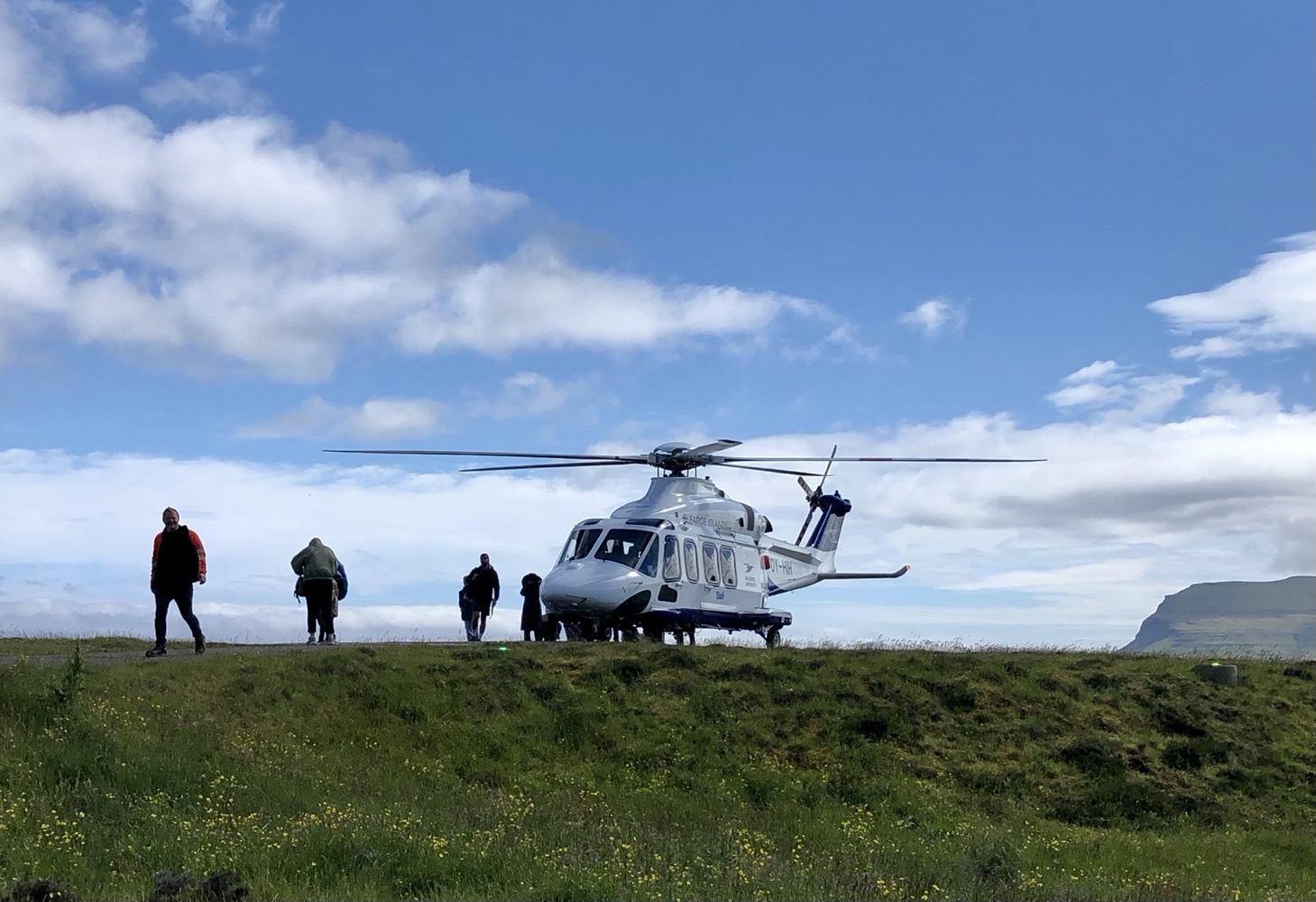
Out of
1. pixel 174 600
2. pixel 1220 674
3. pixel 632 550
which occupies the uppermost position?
pixel 632 550

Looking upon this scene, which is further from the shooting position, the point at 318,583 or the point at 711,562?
the point at 711,562

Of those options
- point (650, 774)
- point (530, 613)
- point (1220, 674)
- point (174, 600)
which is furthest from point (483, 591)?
point (1220, 674)

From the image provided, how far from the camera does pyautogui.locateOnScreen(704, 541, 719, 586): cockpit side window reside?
28359 millimetres

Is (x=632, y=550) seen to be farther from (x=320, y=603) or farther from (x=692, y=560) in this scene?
(x=320, y=603)

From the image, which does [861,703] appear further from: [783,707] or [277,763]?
[277,763]

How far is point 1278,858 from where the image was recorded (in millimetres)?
16688

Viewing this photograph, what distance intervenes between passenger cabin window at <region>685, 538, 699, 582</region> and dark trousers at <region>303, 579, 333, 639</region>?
771 cm

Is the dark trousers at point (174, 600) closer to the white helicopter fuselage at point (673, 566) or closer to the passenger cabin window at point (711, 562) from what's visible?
the white helicopter fuselage at point (673, 566)

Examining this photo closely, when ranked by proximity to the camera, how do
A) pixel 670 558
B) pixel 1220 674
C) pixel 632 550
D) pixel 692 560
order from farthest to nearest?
pixel 692 560
pixel 670 558
pixel 632 550
pixel 1220 674

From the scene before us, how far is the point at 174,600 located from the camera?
1948 centimetres

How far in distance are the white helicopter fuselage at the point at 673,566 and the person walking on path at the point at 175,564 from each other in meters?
8.19

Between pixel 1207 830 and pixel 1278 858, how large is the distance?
1.32m

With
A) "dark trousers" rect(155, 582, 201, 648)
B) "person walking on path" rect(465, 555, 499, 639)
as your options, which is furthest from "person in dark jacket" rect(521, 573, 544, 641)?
"dark trousers" rect(155, 582, 201, 648)

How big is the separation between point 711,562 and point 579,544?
3.31 metres
